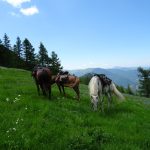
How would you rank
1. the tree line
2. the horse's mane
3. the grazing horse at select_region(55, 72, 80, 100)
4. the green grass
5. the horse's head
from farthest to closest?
the tree line, the grazing horse at select_region(55, 72, 80, 100), the horse's mane, the horse's head, the green grass

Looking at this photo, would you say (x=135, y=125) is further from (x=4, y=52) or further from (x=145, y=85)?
(x=145, y=85)

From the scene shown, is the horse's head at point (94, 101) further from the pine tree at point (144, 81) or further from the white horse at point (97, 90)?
the pine tree at point (144, 81)

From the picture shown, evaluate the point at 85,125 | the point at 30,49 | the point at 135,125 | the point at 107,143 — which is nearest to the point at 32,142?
the point at 107,143

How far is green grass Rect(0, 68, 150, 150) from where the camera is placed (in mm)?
12703

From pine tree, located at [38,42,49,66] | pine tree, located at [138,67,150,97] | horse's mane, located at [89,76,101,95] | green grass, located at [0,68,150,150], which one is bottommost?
pine tree, located at [138,67,150,97]

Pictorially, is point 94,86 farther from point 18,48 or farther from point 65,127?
point 18,48

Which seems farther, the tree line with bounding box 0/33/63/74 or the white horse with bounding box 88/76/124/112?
the tree line with bounding box 0/33/63/74

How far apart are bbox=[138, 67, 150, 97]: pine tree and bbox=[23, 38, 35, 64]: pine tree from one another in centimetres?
3942

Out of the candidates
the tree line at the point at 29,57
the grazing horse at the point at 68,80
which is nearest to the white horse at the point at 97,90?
the grazing horse at the point at 68,80

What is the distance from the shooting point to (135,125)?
17.1 metres

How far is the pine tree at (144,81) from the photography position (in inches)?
4783

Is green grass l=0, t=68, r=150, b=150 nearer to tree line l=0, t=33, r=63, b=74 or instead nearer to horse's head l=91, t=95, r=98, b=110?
horse's head l=91, t=95, r=98, b=110

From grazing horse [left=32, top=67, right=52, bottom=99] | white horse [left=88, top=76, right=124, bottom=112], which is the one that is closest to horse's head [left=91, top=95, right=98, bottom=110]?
white horse [left=88, top=76, right=124, bottom=112]

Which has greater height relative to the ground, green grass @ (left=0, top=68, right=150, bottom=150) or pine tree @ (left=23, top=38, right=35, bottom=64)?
pine tree @ (left=23, top=38, right=35, bottom=64)
